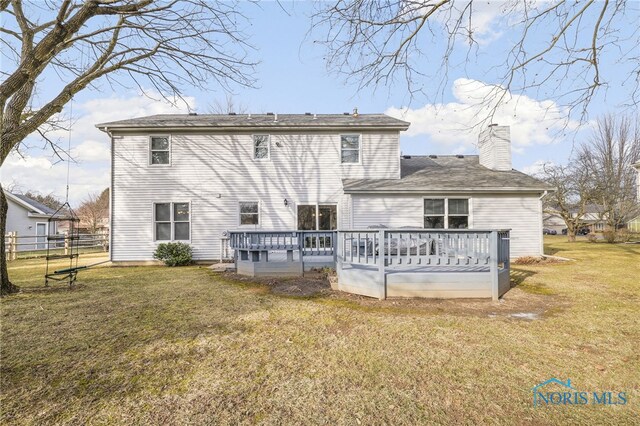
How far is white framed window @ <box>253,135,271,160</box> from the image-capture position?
12.4m

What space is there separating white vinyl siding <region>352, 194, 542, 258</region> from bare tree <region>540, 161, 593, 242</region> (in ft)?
45.1

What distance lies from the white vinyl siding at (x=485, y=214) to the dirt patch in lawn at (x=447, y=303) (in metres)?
4.83

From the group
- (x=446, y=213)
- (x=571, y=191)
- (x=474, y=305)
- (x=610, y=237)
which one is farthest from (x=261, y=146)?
(x=610, y=237)

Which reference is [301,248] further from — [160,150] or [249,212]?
[160,150]

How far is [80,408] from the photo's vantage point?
2531 mm

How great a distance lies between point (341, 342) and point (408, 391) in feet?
4.24

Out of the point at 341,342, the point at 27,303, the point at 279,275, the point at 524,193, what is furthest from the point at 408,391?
the point at 524,193

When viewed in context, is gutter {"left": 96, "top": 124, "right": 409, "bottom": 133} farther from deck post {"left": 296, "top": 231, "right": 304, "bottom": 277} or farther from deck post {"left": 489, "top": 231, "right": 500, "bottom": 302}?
deck post {"left": 489, "top": 231, "right": 500, "bottom": 302}

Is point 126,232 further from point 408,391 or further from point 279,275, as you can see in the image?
point 408,391

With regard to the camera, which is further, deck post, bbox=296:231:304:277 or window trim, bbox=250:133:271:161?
window trim, bbox=250:133:271:161

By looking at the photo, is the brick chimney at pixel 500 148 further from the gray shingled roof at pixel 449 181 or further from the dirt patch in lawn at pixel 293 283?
the dirt patch in lawn at pixel 293 283

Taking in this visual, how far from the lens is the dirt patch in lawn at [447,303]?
5.23 m

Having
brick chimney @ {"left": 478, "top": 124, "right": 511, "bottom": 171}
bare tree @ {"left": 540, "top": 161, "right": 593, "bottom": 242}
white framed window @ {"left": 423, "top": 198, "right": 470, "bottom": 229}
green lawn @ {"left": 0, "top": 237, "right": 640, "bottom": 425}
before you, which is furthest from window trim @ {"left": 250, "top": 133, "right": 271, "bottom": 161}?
bare tree @ {"left": 540, "top": 161, "right": 593, "bottom": 242}

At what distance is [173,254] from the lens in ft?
37.5
